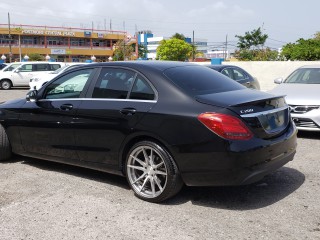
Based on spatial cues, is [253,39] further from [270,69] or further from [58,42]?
[58,42]

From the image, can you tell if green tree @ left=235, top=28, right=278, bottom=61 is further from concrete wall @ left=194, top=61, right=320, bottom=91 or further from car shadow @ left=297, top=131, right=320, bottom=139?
car shadow @ left=297, top=131, right=320, bottom=139

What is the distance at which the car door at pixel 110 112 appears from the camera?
4.32 metres

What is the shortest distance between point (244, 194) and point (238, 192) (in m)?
0.09

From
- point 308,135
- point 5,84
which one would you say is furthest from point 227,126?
point 5,84

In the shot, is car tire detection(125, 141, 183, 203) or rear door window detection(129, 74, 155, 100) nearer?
car tire detection(125, 141, 183, 203)

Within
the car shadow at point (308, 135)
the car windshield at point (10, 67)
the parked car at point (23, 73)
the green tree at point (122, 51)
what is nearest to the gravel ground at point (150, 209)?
the car shadow at point (308, 135)

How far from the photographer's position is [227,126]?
377 centimetres

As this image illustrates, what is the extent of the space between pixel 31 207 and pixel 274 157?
255cm

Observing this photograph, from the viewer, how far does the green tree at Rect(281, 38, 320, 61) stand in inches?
960

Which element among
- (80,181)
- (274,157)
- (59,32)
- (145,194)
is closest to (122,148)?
(145,194)

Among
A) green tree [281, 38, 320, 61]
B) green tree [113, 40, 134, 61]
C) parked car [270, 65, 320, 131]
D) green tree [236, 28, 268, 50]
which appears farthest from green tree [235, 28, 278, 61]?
green tree [113, 40, 134, 61]

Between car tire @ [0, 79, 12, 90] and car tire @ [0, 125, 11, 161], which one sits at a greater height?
car tire @ [0, 79, 12, 90]

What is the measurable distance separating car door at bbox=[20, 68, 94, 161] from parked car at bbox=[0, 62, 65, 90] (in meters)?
18.7

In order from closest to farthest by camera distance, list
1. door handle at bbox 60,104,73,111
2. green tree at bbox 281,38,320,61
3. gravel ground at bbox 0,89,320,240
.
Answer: gravel ground at bbox 0,89,320,240 → door handle at bbox 60,104,73,111 → green tree at bbox 281,38,320,61
